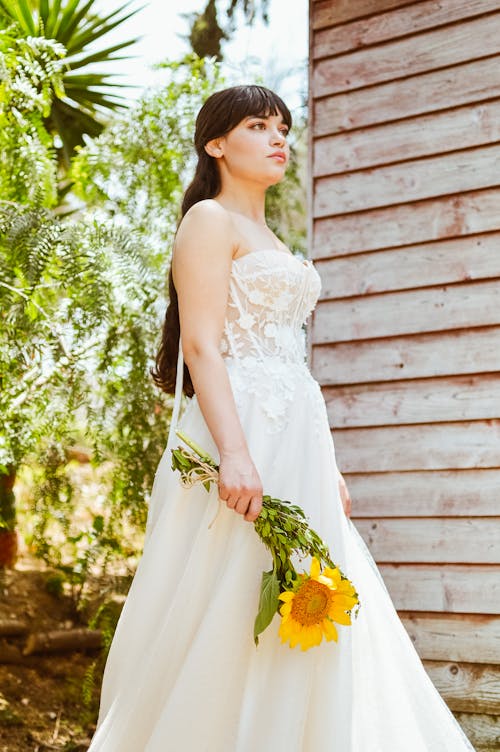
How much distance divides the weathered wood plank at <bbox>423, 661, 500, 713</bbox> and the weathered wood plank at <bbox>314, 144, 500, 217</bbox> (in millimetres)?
1885

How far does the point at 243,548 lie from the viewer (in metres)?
1.88

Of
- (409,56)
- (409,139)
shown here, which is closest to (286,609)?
(409,139)

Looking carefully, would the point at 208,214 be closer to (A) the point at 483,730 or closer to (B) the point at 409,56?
(B) the point at 409,56

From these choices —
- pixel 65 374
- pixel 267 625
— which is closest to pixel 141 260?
pixel 65 374

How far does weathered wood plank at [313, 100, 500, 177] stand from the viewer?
3.40 metres

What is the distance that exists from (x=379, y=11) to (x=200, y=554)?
9.26ft

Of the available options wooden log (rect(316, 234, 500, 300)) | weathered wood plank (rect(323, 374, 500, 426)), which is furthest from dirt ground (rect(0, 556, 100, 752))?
wooden log (rect(316, 234, 500, 300))

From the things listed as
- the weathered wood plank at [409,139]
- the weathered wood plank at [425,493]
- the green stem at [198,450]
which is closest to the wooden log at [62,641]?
the weathered wood plank at [425,493]

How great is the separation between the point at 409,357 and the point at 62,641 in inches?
104

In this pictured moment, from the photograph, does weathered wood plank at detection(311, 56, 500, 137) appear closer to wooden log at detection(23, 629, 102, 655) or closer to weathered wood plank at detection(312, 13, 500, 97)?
weathered wood plank at detection(312, 13, 500, 97)

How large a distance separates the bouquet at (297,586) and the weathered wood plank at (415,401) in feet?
5.30

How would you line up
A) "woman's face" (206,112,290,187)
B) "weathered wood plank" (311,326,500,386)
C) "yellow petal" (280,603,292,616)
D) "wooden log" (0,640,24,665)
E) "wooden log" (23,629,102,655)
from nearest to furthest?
"yellow petal" (280,603,292,616) → "woman's face" (206,112,290,187) → "weathered wood plank" (311,326,500,386) → "wooden log" (0,640,24,665) → "wooden log" (23,629,102,655)

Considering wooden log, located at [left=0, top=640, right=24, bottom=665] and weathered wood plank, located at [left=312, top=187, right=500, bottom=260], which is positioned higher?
weathered wood plank, located at [left=312, top=187, right=500, bottom=260]

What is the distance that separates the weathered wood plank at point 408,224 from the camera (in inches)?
133
